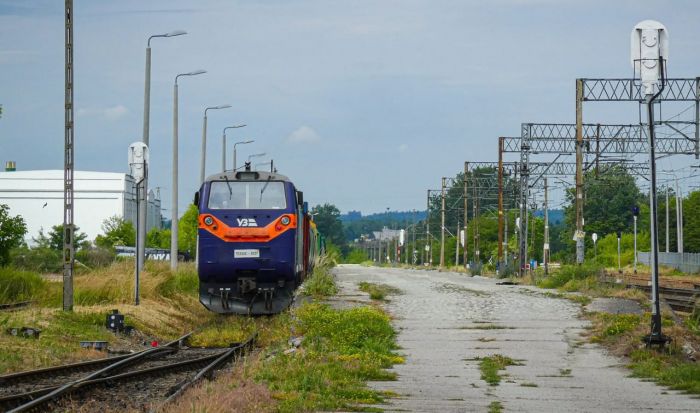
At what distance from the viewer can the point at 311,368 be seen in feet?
45.3

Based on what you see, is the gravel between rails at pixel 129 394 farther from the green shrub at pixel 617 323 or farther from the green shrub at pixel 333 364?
the green shrub at pixel 617 323

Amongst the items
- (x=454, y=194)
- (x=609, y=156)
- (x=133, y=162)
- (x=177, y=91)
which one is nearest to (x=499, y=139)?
(x=609, y=156)

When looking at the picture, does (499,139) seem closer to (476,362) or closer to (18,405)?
(476,362)

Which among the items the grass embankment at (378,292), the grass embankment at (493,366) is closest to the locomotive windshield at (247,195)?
the grass embankment at (378,292)

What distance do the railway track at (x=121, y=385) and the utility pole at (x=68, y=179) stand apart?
15.5ft

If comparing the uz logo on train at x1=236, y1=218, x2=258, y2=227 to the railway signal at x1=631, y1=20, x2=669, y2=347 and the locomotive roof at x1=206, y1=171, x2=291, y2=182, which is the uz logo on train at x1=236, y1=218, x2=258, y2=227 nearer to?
the locomotive roof at x1=206, y1=171, x2=291, y2=182

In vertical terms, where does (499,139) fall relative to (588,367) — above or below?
above

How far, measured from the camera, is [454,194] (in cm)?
16688

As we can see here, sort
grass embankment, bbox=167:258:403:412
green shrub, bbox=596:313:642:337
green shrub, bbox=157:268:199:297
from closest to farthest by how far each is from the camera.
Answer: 1. grass embankment, bbox=167:258:403:412
2. green shrub, bbox=596:313:642:337
3. green shrub, bbox=157:268:199:297

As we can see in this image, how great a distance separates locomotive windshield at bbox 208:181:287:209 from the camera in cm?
2359

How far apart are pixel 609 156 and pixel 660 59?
4026 cm

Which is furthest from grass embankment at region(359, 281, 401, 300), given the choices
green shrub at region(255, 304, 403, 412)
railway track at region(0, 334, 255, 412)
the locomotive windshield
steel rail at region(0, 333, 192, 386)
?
steel rail at region(0, 333, 192, 386)

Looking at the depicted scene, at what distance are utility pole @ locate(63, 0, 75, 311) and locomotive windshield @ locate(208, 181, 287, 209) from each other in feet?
10.2

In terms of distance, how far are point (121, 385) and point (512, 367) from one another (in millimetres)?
5472
